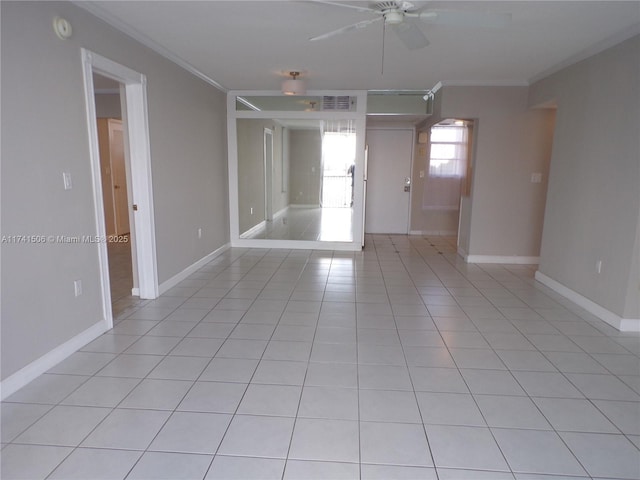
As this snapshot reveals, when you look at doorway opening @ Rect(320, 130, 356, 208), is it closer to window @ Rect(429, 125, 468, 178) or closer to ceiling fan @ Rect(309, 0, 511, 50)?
window @ Rect(429, 125, 468, 178)

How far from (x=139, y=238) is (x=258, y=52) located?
2187 mm

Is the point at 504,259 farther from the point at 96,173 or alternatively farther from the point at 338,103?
the point at 96,173

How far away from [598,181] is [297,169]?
162 inches

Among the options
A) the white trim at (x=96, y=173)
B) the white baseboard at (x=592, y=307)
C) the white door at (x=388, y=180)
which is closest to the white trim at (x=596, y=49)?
the white baseboard at (x=592, y=307)

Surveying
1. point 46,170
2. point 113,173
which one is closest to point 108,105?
point 113,173

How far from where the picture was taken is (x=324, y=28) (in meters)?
3.21

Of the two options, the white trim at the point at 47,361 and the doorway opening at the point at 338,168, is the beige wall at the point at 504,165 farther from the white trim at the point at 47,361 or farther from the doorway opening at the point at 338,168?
the white trim at the point at 47,361

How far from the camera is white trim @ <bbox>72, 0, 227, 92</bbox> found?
273 centimetres

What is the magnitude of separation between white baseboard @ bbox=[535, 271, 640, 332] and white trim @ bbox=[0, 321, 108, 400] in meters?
4.19

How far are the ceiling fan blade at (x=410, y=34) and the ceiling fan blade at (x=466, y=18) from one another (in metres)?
0.13

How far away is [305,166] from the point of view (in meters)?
6.32

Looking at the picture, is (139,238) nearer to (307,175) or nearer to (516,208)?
(307,175)

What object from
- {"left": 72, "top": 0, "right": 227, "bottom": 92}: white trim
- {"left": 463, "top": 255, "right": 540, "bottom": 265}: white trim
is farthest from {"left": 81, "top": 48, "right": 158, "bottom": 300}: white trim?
{"left": 463, "top": 255, "right": 540, "bottom": 265}: white trim

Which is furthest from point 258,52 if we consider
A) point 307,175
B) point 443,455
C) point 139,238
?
point 443,455
